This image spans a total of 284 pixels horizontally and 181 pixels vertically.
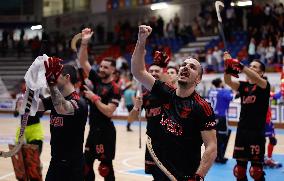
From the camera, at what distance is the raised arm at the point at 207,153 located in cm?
511

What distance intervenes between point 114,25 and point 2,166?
92.8ft

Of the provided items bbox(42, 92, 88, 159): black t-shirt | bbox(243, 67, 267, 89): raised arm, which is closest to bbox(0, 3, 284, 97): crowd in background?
bbox(243, 67, 267, 89): raised arm

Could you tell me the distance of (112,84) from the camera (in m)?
8.54

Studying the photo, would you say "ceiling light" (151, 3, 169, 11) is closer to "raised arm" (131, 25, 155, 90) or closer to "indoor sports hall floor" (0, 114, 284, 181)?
"indoor sports hall floor" (0, 114, 284, 181)

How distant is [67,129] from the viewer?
6004 millimetres

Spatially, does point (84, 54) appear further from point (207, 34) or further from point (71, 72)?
point (207, 34)

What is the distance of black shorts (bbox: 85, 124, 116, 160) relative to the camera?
27.6 ft

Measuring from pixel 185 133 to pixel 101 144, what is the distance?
10.9 feet

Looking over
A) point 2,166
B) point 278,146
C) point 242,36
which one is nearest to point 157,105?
point 2,166

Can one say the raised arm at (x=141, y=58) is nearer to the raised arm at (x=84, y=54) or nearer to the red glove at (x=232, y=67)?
the red glove at (x=232, y=67)

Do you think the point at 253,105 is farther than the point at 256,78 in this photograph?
Yes

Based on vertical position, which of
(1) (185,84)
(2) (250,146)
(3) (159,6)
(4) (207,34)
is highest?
(3) (159,6)

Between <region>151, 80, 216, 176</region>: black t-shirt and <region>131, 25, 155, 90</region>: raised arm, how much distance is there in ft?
1.36

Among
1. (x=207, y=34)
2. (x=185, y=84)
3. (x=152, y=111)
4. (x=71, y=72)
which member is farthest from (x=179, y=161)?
(x=207, y=34)
